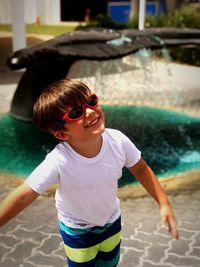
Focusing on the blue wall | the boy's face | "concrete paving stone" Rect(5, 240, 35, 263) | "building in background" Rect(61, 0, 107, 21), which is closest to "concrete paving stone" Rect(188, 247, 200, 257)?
"concrete paving stone" Rect(5, 240, 35, 263)

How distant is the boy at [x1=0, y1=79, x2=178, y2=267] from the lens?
7.16ft

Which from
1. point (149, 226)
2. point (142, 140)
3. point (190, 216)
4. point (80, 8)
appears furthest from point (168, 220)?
point (80, 8)

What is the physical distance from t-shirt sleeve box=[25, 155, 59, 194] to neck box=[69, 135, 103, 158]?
139mm

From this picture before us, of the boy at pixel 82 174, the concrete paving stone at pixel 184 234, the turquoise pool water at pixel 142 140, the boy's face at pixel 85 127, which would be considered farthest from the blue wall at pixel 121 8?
the boy's face at pixel 85 127

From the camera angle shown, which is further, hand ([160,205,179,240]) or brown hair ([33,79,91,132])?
hand ([160,205,179,240])

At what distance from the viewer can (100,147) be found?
2355mm

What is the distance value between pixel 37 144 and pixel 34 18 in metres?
21.2

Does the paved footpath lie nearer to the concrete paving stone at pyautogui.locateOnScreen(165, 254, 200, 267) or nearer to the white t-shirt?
the concrete paving stone at pyautogui.locateOnScreen(165, 254, 200, 267)

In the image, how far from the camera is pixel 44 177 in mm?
2221

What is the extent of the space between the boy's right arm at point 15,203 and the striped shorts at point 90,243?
1.11 feet

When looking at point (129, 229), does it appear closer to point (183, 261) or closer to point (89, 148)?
point (183, 261)

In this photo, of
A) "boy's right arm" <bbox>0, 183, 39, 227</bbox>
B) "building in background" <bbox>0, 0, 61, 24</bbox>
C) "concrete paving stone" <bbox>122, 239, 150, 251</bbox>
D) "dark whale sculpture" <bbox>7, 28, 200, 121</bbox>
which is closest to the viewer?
"boy's right arm" <bbox>0, 183, 39, 227</bbox>

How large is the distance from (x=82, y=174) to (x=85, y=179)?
0.10 feet

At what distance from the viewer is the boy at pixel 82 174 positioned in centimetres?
218
